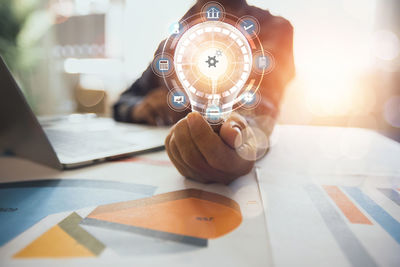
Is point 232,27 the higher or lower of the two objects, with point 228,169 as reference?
higher

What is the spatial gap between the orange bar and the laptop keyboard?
1.28 feet

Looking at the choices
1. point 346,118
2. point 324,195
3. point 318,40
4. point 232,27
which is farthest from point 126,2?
point 324,195

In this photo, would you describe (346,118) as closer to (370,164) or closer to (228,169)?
(370,164)

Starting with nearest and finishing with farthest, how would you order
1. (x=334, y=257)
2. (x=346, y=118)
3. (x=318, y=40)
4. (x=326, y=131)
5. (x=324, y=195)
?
(x=334, y=257)
(x=324, y=195)
(x=326, y=131)
(x=318, y=40)
(x=346, y=118)

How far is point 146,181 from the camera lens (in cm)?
38

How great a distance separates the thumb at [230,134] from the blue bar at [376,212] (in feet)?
0.54

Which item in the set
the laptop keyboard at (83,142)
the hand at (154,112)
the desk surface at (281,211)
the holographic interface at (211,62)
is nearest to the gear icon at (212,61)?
the holographic interface at (211,62)

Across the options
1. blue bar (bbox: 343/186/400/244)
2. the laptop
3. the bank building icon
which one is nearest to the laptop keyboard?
the laptop

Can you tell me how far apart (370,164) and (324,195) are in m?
0.22

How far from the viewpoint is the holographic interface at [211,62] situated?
334 millimetres

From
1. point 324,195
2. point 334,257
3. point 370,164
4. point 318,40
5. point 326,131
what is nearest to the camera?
point 334,257

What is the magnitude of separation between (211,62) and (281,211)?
20 centimetres

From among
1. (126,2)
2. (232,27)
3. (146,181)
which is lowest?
(146,181)

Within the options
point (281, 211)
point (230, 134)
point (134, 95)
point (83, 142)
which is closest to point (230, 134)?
point (230, 134)
